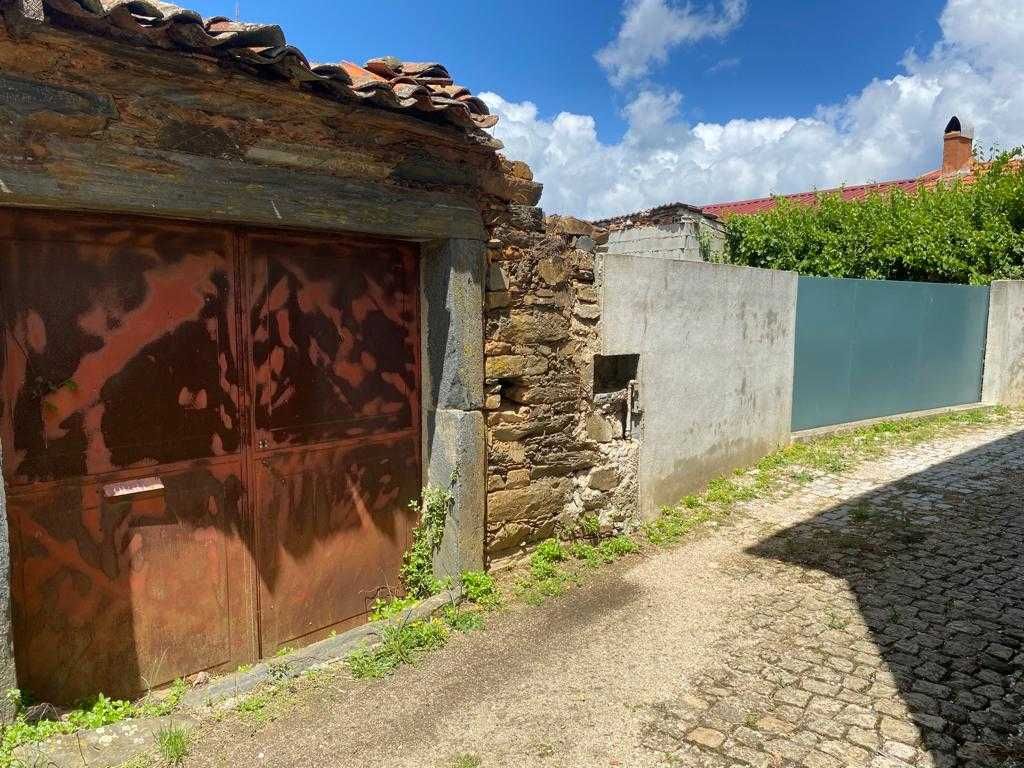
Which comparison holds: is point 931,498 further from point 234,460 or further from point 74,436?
point 74,436

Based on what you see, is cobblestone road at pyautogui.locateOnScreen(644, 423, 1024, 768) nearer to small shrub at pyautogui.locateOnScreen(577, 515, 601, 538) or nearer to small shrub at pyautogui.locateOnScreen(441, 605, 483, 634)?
small shrub at pyautogui.locateOnScreen(577, 515, 601, 538)

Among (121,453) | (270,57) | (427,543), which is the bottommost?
(427,543)

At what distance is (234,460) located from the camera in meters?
3.57

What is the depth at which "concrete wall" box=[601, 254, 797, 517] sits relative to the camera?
540 centimetres

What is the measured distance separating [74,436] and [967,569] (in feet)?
17.5

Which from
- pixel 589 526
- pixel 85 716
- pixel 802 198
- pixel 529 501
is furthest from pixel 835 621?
pixel 802 198

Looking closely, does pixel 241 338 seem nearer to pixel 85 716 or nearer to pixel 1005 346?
pixel 85 716

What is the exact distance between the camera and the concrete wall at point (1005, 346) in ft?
34.7

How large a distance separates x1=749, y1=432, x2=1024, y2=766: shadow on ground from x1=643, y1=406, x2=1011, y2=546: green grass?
0.49 metres

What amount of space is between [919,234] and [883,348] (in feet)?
9.72

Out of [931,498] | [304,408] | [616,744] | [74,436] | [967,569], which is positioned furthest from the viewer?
[931,498]

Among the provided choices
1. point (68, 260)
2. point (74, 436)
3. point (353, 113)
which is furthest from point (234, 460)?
point (353, 113)

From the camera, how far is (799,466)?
7234mm

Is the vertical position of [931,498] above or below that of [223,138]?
below
